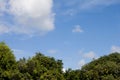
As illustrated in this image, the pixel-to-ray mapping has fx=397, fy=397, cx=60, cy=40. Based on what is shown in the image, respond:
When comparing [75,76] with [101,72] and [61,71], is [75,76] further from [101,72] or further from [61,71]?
[101,72]

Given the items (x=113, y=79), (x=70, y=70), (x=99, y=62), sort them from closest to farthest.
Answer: (x=70, y=70)
(x=113, y=79)
(x=99, y=62)

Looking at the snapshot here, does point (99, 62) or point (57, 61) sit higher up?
point (99, 62)

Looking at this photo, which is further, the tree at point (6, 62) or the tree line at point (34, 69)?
the tree at point (6, 62)

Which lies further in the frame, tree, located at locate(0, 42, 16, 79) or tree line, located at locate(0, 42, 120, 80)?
tree, located at locate(0, 42, 16, 79)

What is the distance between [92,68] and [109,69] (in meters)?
4.75

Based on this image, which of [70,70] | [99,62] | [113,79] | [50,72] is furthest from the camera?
[99,62]

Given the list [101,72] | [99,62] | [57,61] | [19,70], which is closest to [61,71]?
[57,61]

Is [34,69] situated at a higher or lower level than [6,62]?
lower

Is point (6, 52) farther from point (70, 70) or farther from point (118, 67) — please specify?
point (118, 67)

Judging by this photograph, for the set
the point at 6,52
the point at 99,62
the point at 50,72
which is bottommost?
the point at 50,72

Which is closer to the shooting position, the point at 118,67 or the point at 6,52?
the point at 6,52

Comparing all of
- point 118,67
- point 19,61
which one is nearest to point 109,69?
point 118,67

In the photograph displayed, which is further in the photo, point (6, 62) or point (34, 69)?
point (6, 62)

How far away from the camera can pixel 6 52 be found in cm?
7019
